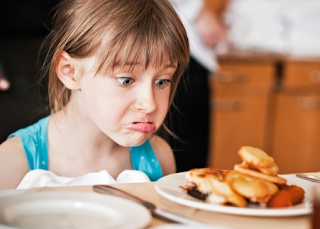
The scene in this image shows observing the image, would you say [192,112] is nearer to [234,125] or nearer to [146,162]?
[146,162]

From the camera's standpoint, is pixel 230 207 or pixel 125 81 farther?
pixel 125 81

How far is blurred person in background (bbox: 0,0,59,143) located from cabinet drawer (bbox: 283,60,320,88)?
217cm

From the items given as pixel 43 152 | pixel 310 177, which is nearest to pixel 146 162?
pixel 43 152

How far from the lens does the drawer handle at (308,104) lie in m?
3.54

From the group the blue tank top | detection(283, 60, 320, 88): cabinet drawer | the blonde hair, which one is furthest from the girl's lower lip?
detection(283, 60, 320, 88): cabinet drawer

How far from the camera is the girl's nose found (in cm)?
113

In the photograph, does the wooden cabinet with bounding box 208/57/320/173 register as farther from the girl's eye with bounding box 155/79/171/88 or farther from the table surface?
the table surface

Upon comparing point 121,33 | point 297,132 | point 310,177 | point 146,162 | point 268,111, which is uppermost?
point 121,33

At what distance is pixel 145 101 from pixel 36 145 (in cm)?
37

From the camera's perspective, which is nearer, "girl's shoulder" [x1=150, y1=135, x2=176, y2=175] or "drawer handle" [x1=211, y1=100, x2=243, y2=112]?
"girl's shoulder" [x1=150, y1=135, x2=176, y2=175]

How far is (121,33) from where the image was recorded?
1.22 m

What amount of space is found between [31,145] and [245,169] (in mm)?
729

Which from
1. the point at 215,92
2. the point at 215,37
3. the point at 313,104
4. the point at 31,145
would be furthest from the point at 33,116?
the point at 313,104

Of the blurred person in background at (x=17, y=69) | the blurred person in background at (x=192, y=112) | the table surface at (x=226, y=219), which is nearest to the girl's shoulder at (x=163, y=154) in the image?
the blurred person in background at (x=192, y=112)
